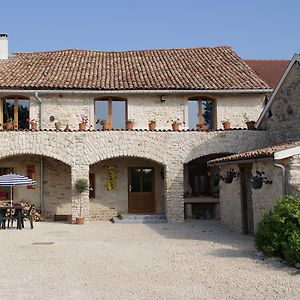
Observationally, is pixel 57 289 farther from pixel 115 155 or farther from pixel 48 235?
pixel 115 155

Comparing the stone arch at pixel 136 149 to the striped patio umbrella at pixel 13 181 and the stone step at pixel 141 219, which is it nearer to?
the stone step at pixel 141 219

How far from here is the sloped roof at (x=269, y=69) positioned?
23922 mm

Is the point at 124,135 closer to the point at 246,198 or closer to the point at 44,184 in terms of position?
the point at 44,184

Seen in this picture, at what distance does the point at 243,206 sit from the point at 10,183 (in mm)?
7559

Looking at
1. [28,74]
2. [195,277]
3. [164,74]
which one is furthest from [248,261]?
[28,74]

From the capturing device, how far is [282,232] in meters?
8.83

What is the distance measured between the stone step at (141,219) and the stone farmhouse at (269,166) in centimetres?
273

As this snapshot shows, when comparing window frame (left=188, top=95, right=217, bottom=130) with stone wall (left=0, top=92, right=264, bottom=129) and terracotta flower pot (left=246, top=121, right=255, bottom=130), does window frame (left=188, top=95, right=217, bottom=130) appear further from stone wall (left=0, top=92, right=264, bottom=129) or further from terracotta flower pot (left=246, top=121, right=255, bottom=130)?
terracotta flower pot (left=246, top=121, right=255, bottom=130)

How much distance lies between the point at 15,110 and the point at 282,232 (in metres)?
13.9

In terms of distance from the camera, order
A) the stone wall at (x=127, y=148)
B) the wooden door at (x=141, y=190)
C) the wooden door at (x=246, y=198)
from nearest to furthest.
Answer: the wooden door at (x=246, y=198) < the stone wall at (x=127, y=148) < the wooden door at (x=141, y=190)

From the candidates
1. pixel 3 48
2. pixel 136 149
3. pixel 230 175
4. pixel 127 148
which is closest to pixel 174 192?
pixel 136 149

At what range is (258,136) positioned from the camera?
18.1m

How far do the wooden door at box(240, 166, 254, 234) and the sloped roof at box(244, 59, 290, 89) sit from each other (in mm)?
10348

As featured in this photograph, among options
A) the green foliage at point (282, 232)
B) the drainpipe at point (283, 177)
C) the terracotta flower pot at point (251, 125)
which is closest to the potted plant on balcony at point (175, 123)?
the terracotta flower pot at point (251, 125)
